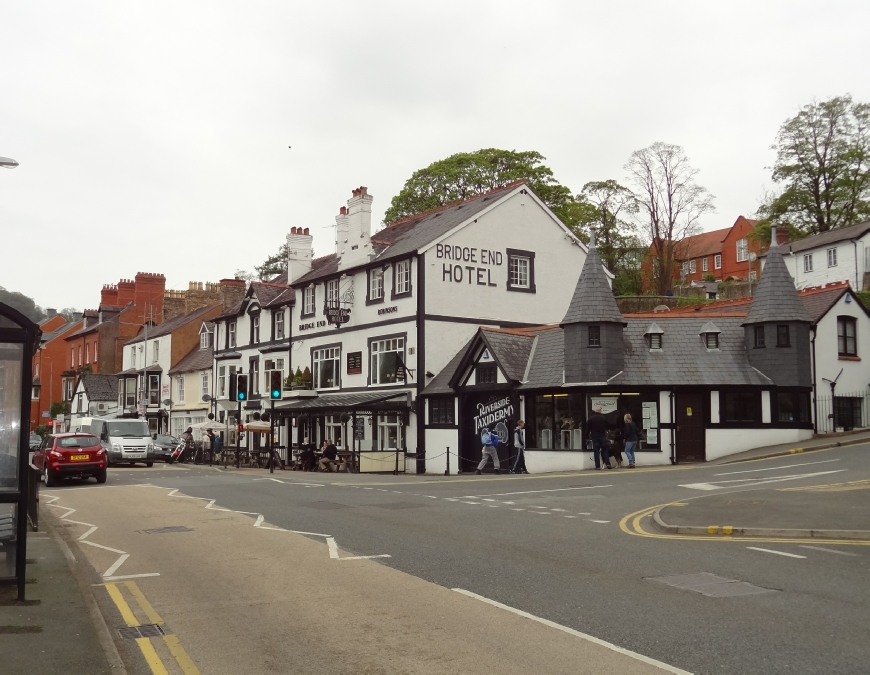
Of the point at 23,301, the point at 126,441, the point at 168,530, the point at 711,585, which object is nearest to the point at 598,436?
the point at 168,530

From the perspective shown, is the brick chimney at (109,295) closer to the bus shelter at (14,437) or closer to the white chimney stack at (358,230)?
the white chimney stack at (358,230)

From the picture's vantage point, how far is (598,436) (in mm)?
27781

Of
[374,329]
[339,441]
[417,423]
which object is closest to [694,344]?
[417,423]

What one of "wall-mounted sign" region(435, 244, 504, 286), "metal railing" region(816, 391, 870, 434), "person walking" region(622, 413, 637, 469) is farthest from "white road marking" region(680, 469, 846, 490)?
"wall-mounted sign" region(435, 244, 504, 286)

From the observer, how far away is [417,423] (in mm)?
36000

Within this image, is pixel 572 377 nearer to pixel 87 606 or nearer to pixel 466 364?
pixel 466 364

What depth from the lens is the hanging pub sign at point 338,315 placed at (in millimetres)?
40562

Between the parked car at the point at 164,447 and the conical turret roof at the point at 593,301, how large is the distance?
2780 cm

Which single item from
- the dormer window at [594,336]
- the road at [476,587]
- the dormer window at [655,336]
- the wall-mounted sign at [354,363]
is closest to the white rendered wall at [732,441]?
the dormer window at [655,336]

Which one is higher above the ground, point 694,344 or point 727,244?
point 727,244

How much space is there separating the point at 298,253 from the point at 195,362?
53.9 ft

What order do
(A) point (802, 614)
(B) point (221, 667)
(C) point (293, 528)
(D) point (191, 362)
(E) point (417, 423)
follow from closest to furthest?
(B) point (221, 667)
(A) point (802, 614)
(C) point (293, 528)
(E) point (417, 423)
(D) point (191, 362)

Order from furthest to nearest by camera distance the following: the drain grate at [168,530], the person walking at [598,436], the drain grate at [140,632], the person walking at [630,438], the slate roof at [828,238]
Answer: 1. the slate roof at [828,238]
2. the person walking at [630,438]
3. the person walking at [598,436]
4. the drain grate at [168,530]
5. the drain grate at [140,632]

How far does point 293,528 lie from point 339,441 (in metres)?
25.8
